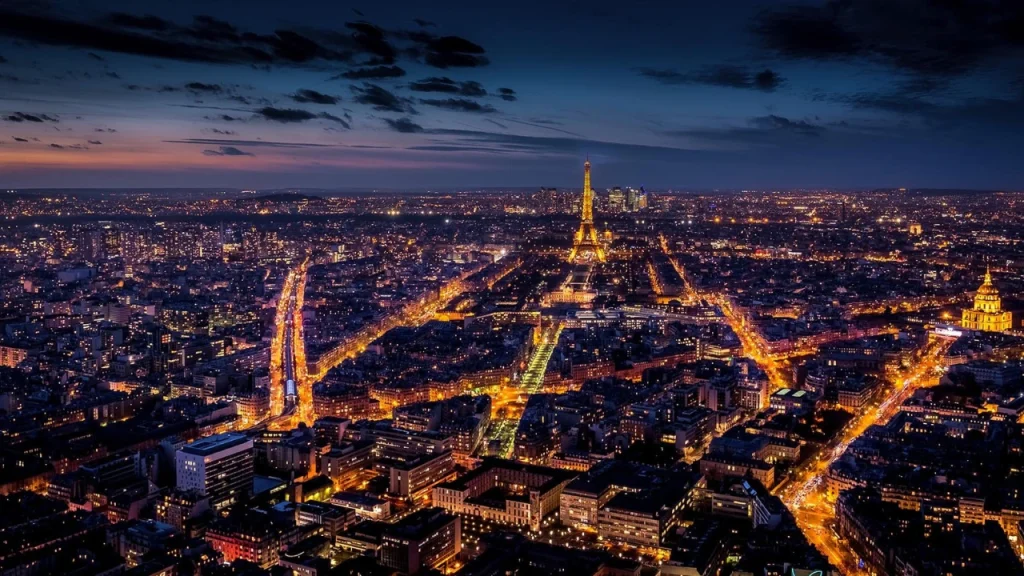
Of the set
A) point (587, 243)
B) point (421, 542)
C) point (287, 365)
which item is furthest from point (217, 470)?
point (587, 243)

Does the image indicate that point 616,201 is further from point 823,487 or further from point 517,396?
point 823,487

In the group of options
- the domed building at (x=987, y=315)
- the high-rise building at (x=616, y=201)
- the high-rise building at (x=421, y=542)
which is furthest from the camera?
the high-rise building at (x=616, y=201)

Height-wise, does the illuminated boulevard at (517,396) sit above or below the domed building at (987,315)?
below

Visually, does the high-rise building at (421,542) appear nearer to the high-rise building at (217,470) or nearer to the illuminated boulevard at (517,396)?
the high-rise building at (217,470)

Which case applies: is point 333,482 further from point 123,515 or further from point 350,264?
point 350,264

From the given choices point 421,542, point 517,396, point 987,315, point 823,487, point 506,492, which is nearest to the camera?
point 421,542

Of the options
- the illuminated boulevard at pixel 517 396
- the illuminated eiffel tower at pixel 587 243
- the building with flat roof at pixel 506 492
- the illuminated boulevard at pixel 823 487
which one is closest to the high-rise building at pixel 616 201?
the illuminated eiffel tower at pixel 587 243

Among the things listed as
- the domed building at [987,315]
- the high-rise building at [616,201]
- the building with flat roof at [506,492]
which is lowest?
the building with flat roof at [506,492]

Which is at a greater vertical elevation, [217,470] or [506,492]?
[217,470]
